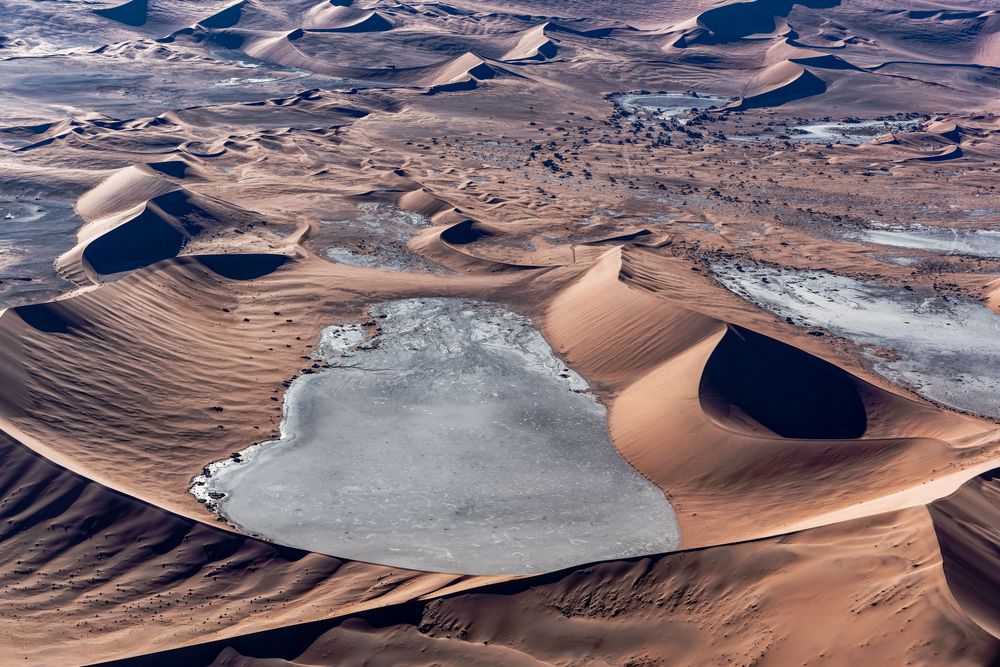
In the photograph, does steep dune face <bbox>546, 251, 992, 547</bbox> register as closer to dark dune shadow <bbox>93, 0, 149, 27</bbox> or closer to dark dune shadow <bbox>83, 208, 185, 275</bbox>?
dark dune shadow <bbox>83, 208, 185, 275</bbox>

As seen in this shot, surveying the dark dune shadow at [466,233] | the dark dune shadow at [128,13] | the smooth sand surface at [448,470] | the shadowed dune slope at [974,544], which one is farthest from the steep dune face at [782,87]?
the dark dune shadow at [128,13]

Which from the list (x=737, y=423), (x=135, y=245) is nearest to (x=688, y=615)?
(x=737, y=423)

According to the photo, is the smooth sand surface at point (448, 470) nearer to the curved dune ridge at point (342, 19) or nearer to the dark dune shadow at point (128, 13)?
the curved dune ridge at point (342, 19)

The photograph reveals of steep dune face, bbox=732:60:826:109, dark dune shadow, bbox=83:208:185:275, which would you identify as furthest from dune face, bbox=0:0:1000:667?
steep dune face, bbox=732:60:826:109

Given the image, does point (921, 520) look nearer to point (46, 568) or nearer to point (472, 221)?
point (46, 568)

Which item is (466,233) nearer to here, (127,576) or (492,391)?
(492,391)

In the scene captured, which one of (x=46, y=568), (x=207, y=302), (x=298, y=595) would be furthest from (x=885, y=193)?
(x=46, y=568)

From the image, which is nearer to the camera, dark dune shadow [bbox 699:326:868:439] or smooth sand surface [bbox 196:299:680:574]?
smooth sand surface [bbox 196:299:680:574]
